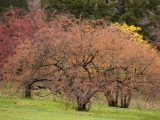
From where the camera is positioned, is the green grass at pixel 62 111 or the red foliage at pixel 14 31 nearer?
the green grass at pixel 62 111

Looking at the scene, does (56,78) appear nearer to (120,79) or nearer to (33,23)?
(120,79)

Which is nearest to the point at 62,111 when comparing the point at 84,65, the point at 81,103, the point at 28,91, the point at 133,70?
the point at 81,103

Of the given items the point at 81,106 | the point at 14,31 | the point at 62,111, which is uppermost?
the point at 14,31

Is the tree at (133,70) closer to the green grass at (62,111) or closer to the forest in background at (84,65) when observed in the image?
the forest in background at (84,65)

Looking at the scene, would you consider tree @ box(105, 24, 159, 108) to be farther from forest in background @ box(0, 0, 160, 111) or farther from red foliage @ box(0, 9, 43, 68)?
red foliage @ box(0, 9, 43, 68)

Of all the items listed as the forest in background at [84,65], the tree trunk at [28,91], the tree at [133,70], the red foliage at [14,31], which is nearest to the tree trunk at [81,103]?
the forest in background at [84,65]

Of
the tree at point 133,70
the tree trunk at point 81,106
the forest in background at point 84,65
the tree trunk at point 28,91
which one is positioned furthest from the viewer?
the tree trunk at point 28,91

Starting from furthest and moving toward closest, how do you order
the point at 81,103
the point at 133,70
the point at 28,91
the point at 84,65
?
1. the point at 28,91
2. the point at 133,70
3. the point at 84,65
4. the point at 81,103

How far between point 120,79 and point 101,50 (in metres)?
2.49

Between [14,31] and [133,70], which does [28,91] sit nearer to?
[133,70]

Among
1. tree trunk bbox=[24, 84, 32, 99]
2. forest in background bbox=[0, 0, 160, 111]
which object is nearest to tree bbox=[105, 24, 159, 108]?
forest in background bbox=[0, 0, 160, 111]

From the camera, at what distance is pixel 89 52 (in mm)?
32812

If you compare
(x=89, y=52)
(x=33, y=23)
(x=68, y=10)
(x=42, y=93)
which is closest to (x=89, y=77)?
(x=89, y=52)

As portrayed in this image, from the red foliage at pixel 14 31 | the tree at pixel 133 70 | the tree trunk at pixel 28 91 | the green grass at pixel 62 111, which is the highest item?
the red foliage at pixel 14 31
